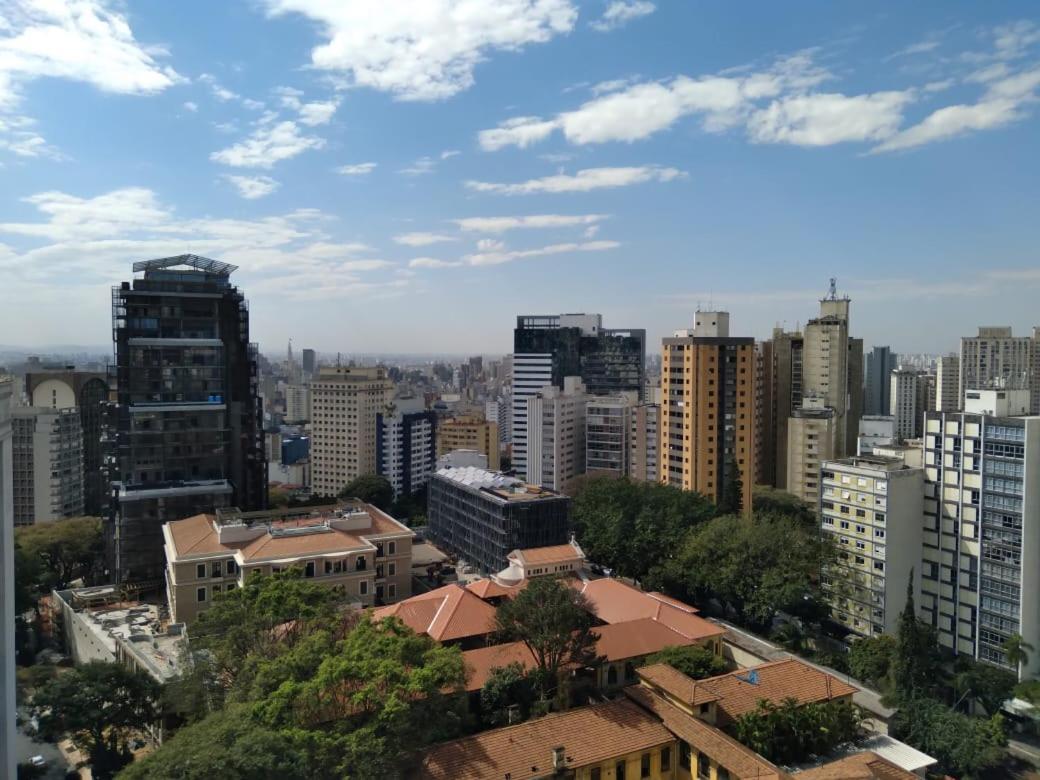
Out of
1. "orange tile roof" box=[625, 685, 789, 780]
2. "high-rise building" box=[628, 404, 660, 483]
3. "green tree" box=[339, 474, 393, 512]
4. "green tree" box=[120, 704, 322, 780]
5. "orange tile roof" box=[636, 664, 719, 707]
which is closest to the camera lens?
"green tree" box=[120, 704, 322, 780]

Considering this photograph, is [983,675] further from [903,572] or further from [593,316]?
[593,316]

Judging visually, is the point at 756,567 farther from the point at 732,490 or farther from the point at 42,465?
the point at 42,465

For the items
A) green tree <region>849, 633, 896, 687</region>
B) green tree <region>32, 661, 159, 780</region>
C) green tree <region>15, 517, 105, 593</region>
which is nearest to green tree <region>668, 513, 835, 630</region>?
green tree <region>849, 633, 896, 687</region>

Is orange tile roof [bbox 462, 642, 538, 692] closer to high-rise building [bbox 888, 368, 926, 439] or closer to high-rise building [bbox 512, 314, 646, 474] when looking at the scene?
high-rise building [bbox 512, 314, 646, 474]

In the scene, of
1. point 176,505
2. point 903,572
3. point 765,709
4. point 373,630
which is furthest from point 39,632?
point 903,572

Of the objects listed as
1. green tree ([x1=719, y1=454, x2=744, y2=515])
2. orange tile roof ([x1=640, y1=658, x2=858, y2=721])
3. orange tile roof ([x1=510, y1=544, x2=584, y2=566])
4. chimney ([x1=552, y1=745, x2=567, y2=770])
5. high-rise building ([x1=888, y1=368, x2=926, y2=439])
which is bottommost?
chimney ([x1=552, y1=745, x2=567, y2=770])

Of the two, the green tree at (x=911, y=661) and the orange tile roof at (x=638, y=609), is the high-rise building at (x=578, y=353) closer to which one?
the orange tile roof at (x=638, y=609)

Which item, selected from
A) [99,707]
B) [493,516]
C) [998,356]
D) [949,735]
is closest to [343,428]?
[493,516]

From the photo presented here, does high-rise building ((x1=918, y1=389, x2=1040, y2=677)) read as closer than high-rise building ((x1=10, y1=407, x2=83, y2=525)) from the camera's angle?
Yes
